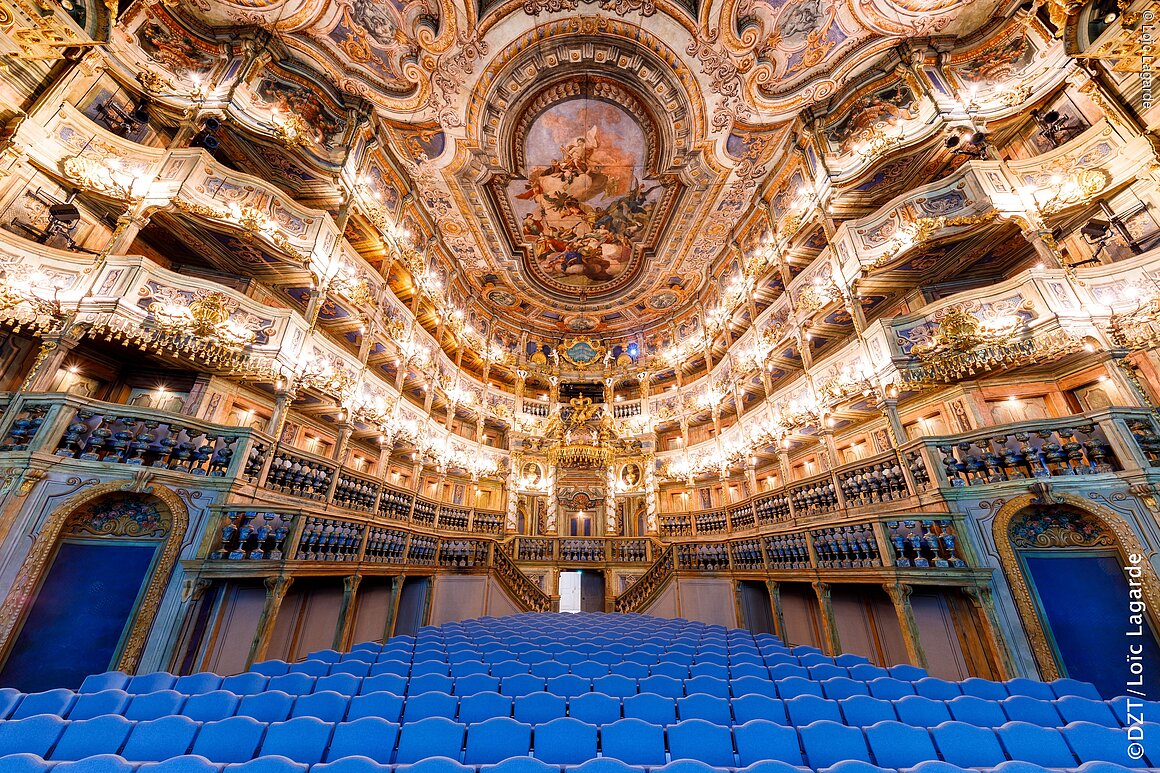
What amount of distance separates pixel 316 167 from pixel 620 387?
17.7 metres

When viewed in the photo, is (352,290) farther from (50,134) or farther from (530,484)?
(530,484)

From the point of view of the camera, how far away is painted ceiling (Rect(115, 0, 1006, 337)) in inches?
458

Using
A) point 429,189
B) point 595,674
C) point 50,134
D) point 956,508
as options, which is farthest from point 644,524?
point 50,134

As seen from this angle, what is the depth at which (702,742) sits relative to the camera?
9.99 feet

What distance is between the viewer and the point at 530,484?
21.7 metres

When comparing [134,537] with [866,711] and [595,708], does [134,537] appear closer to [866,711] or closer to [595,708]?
[595,708]

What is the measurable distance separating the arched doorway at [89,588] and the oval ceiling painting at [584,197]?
16250 millimetres

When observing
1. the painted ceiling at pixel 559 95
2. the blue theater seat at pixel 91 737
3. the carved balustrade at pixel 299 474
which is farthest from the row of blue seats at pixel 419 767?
the painted ceiling at pixel 559 95

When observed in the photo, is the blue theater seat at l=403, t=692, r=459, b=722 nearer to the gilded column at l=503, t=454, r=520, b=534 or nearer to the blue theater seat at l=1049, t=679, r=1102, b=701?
the blue theater seat at l=1049, t=679, r=1102, b=701

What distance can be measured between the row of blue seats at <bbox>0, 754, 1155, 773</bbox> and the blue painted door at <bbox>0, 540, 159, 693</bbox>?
543cm

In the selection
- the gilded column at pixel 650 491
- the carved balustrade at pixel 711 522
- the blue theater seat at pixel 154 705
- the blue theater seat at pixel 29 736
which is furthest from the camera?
the gilded column at pixel 650 491

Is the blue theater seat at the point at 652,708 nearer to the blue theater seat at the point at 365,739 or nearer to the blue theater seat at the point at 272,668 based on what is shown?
the blue theater seat at the point at 365,739

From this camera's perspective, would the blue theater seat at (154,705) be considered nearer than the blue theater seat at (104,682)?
Yes

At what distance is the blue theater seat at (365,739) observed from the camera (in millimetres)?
3035
